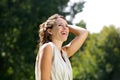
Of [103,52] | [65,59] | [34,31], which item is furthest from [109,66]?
[65,59]

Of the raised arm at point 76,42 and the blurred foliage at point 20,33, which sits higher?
the blurred foliage at point 20,33

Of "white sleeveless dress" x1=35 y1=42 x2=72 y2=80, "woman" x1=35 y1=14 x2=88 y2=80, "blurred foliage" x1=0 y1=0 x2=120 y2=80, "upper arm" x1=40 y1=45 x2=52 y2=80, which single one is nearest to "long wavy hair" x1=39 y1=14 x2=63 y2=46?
"woman" x1=35 y1=14 x2=88 y2=80

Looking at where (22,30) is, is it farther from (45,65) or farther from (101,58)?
(45,65)

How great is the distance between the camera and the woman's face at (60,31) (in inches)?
190

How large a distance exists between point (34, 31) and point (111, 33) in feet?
84.2

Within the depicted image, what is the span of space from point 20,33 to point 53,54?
31548 millimetres

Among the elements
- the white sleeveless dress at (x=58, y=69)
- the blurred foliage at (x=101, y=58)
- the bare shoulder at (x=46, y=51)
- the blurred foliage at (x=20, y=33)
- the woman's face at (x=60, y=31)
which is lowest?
the white sleeveless dress at (x=58, y=69)

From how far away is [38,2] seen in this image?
36.4 m

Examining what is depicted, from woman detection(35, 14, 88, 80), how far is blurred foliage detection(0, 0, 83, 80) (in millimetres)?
29010

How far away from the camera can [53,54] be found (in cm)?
472

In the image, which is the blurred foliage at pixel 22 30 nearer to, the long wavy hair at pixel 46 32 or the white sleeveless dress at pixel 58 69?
the long wavy hair at pixel 46 32

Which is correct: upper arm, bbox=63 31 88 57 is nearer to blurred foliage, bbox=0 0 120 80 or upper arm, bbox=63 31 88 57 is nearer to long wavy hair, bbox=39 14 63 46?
long wavy hair, bbox=39 14 63 46

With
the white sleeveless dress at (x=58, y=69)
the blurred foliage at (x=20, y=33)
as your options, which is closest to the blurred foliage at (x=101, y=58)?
the blurred foliage at (x=20, y=33)

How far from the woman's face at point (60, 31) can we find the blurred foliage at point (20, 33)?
29023 mm
